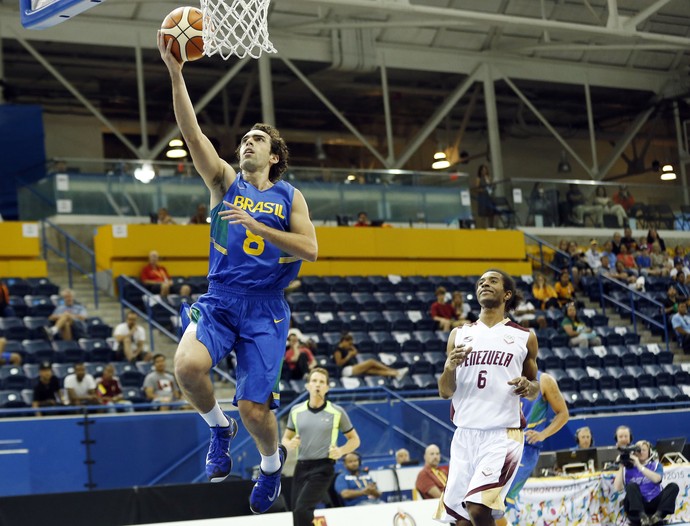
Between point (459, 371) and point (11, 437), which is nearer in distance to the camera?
point (459, 371)

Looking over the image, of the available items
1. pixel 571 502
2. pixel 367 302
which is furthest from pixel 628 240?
pixel 571 502

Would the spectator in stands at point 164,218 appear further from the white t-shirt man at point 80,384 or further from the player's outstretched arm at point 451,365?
the player's outstretched arm at point 451,365

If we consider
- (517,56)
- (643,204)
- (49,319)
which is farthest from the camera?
(517,56)

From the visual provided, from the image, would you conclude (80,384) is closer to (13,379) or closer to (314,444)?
(13,379)

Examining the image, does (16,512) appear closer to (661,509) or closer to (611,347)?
(661,509)

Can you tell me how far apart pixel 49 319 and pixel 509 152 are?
21.7 metres

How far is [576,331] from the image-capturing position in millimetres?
22047

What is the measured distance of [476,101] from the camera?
113 ft

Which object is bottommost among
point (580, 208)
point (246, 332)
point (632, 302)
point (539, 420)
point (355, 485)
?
point (355, 485)

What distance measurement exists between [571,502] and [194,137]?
8381 mm

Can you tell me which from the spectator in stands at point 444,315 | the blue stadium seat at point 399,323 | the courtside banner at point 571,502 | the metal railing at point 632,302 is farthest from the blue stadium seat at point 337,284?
the courtside banner at point 571,502

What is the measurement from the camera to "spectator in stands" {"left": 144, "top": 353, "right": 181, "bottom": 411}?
1515 centimetres

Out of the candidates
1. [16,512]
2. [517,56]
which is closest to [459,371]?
[16,512]

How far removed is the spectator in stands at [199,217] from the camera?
72.8 ft
